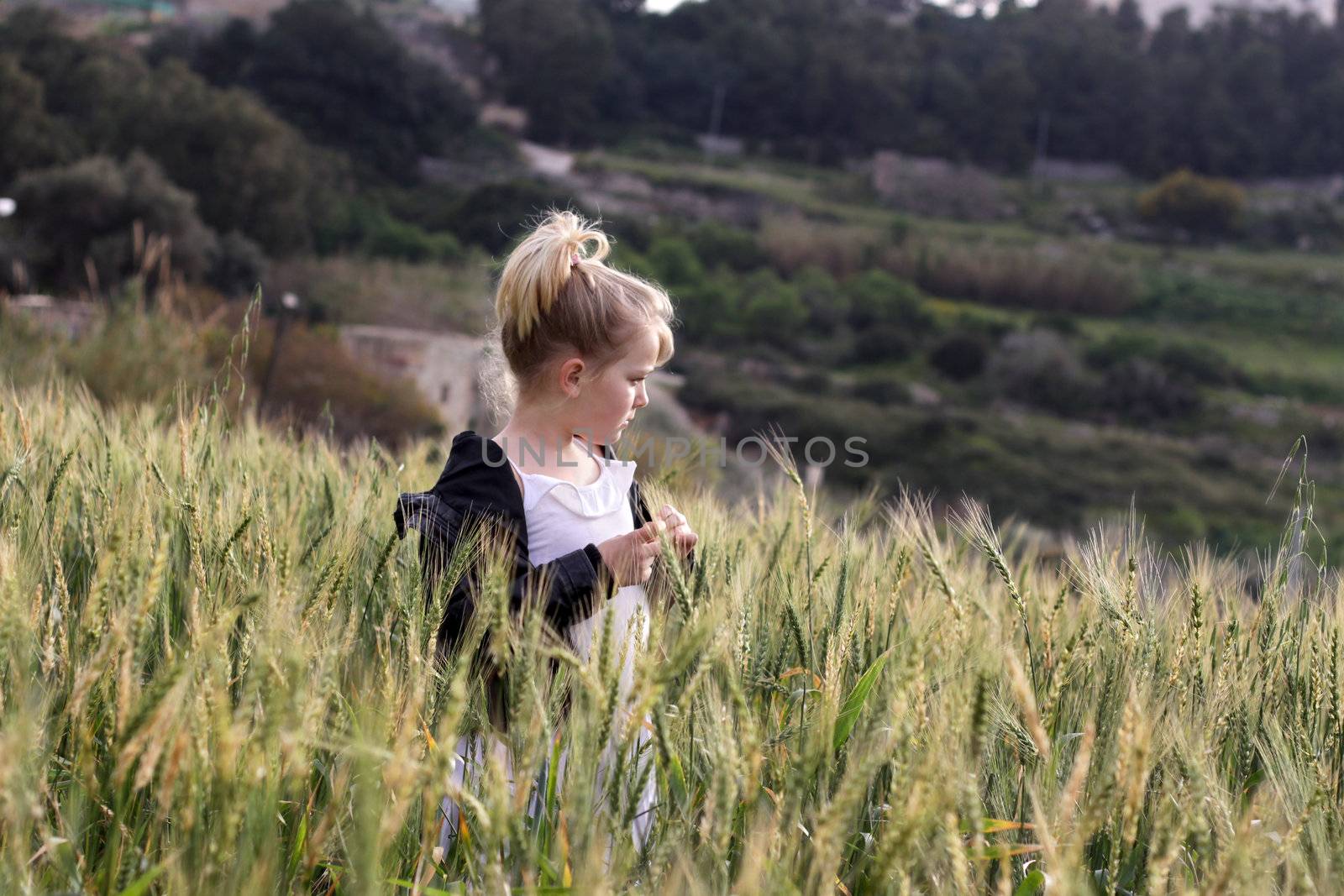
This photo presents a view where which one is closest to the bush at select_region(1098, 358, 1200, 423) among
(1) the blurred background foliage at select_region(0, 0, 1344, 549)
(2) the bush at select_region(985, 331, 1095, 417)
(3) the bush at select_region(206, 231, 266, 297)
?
(1) the blurred background foliage at select_region(0, 0, 1344, 549)

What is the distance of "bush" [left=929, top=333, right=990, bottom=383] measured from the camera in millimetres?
25891

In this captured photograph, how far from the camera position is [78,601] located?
1.94m

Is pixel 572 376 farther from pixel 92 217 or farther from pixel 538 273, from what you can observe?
pixel 92 217

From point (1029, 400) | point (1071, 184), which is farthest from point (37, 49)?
point (1071, 184)

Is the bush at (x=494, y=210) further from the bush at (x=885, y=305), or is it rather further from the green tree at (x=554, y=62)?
the green tree at (x=554, y=62)

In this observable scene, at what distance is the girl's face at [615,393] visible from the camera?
2.17m

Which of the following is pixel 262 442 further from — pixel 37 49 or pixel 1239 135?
pixel 1239 135

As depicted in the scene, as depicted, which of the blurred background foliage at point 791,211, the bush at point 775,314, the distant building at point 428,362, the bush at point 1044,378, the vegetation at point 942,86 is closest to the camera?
Answer: the distant building at point 428,362

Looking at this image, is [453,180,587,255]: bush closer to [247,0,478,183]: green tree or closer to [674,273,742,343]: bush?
[674,273,742,343]: bush

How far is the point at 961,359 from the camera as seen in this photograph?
26.0 metres

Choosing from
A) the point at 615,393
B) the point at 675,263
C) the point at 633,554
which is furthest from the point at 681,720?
→ the point at 675,263

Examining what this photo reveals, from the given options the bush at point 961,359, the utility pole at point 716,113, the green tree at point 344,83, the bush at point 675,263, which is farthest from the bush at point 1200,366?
the utility pole at point 716,113

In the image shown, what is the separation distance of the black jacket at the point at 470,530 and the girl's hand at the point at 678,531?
53 millimetres

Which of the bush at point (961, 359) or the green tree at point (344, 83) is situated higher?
the green tree at point (344, 83)
